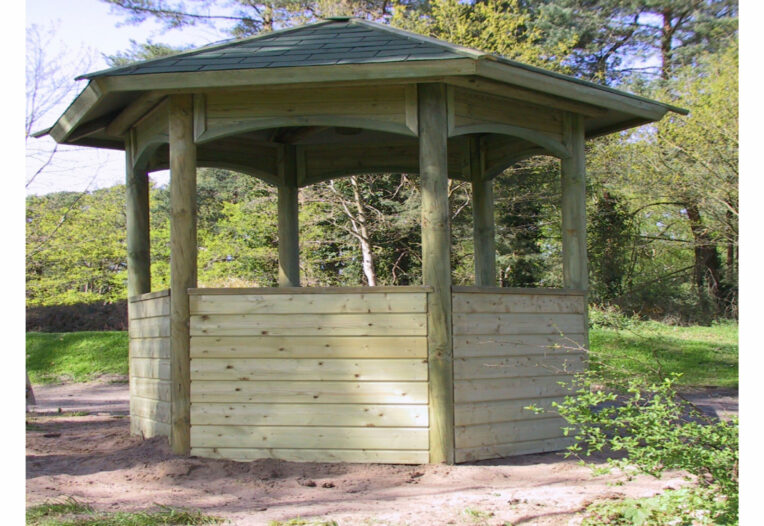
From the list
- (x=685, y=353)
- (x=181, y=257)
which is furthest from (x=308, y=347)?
(x=685, y=353)

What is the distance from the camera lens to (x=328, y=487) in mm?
5406

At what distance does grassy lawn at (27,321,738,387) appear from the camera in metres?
13.5

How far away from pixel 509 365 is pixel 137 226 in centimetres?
407

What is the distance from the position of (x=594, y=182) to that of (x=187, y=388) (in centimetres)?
1770

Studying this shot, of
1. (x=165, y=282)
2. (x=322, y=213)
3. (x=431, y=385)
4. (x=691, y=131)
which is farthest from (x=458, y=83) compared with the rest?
(x=165, y=282)

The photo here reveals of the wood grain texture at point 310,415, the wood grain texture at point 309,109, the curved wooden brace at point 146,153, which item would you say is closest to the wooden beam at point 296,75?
the wood grain texture at point 309,109

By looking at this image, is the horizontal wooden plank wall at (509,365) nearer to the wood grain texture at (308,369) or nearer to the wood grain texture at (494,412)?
the wood grain texture at (494,412)

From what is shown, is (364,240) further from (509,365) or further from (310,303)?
(310,303)

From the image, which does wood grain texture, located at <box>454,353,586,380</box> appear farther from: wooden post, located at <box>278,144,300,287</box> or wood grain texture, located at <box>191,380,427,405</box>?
wooden post, located at <box>278,144,300,287</box>

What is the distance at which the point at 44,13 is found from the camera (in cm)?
1479

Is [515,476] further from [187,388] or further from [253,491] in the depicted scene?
[187,388]

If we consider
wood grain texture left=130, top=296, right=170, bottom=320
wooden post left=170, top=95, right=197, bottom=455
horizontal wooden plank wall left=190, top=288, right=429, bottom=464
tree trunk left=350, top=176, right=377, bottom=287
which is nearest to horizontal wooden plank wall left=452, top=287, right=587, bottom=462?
horizontal wooden plank wall left=190, top=288, right=429, bottom=464

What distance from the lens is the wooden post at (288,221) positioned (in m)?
9.06

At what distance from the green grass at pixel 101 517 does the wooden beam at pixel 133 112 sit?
3360 millimetres
